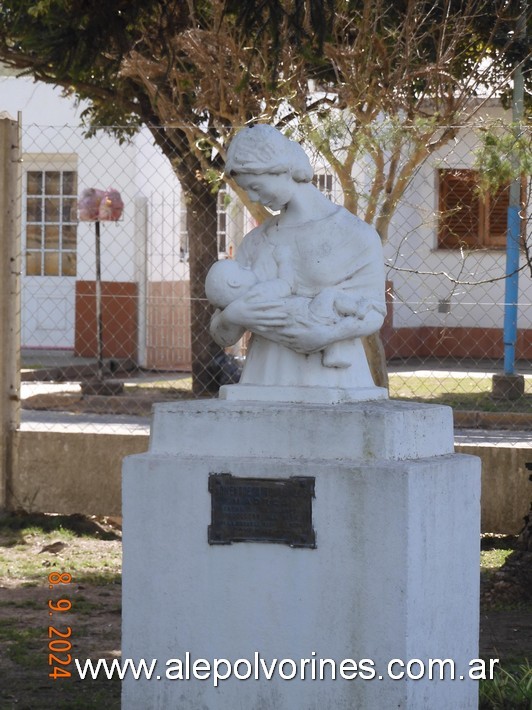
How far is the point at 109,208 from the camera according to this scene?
50.3 feet

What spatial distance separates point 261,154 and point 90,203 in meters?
10.6

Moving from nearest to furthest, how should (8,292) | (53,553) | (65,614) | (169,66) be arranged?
1. (65,614)
2. (53,553)
3. (169,66)
4. (8,292)

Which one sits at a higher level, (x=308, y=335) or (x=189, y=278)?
(x=189, y=278)

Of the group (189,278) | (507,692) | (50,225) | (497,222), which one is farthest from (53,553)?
(50,225)

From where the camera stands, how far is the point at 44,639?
21.1ft

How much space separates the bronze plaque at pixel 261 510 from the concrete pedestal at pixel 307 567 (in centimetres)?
3

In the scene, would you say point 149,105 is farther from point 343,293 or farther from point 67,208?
point 343,293

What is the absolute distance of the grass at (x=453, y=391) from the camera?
1238 cm

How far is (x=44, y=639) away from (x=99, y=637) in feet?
0.80

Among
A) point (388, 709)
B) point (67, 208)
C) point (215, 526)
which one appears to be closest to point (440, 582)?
point (388, 709)

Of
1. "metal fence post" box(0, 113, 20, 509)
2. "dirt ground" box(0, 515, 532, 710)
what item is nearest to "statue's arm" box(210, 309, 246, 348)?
"dirt ground" box(0, 515, 532, 710)

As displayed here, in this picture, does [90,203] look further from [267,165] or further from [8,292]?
[267,165]

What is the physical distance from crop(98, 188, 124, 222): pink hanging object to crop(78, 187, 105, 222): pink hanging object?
52 millimetres
